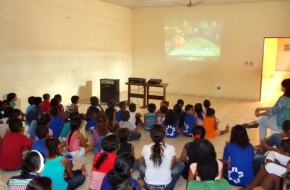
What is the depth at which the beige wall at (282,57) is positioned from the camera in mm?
12555

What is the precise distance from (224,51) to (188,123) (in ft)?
15.9

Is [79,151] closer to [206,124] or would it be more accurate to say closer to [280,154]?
[206,124]

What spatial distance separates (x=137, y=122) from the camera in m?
5.49

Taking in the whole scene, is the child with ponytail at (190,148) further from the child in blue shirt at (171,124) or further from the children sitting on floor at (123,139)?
the child in blue shirt at (171,124)

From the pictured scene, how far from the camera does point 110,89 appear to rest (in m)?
7.89

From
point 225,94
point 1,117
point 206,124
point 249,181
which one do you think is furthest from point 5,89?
point 225,94

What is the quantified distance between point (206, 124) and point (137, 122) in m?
1.38

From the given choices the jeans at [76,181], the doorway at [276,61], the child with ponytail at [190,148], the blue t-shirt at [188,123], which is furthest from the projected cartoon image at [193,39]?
the jeans at [76,181]

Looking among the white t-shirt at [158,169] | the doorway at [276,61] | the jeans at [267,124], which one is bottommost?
the white t-shirt at [158,169]

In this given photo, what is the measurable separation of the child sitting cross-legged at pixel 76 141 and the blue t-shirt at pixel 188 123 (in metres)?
1.79

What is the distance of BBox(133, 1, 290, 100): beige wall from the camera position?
27.2 ft

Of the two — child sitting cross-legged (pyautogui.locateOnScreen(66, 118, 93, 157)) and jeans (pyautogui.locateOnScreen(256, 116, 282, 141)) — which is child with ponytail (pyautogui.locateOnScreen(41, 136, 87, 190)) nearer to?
child sitting cross-legged (pyautogui.locateOnScreen(66, 118, 93, 157))

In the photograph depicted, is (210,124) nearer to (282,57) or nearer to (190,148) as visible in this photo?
(190,148)

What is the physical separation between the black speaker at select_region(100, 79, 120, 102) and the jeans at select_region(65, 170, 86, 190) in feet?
15.8
